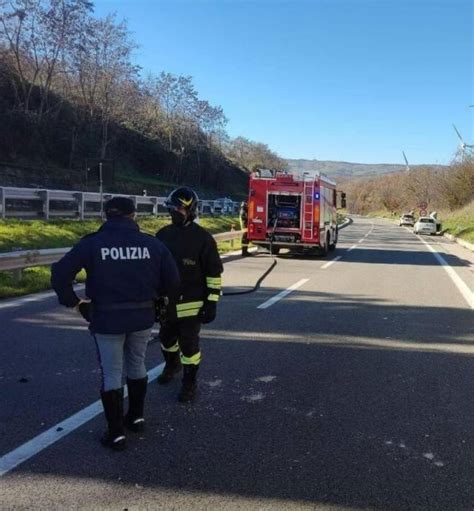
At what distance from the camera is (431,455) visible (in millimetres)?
4219

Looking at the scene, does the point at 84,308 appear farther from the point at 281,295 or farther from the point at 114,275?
the point at 281,295

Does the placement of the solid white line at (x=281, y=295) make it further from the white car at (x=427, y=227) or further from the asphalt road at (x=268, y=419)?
the white car at (x=427, y=227)

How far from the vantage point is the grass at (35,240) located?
36.4 ft

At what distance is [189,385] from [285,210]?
14.6 m

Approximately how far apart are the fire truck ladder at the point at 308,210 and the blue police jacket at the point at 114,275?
1502cm

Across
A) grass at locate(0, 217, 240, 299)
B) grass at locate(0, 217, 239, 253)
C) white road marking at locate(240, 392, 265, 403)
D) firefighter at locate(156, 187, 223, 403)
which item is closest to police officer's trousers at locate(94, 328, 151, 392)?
firefighter at locate(156, 187, 223, 403)

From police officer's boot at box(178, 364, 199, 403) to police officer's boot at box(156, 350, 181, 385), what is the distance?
49cm

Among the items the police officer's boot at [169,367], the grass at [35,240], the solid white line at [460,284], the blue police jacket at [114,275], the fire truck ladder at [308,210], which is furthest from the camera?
the fire truck ladder at [308,210]

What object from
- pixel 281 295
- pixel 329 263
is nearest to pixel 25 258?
pixel 281 295

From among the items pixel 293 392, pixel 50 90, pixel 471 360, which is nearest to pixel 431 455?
pixel 293 392

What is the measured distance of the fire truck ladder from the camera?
19.0 m

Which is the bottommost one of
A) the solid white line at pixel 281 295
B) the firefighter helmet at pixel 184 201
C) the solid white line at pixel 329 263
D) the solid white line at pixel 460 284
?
the solid white line at pixel 460 284

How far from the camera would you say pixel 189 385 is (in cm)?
524

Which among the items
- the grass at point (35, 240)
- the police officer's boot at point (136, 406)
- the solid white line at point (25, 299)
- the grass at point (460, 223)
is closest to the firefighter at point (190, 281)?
the police officer's boot at point (136, 406)
